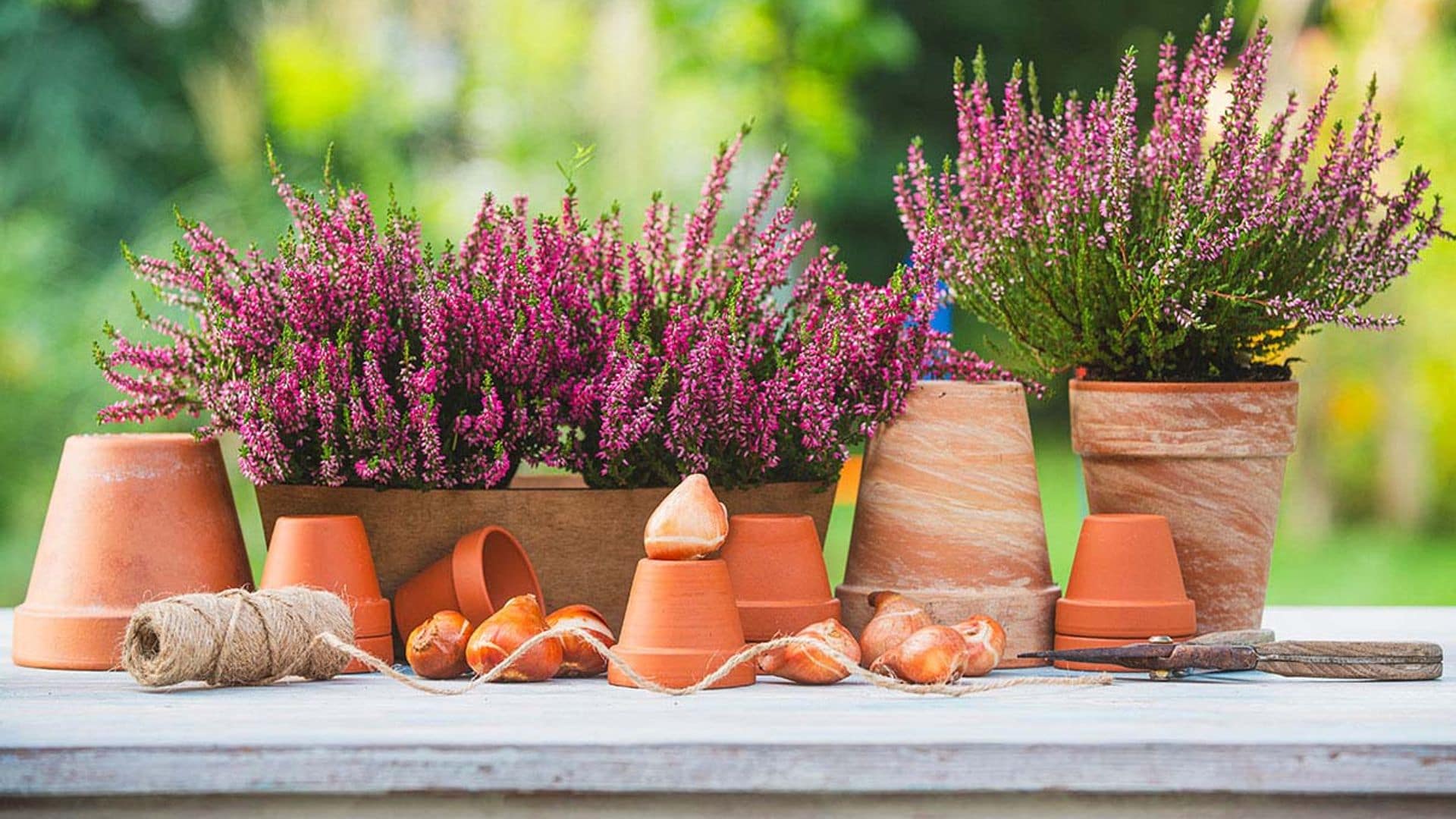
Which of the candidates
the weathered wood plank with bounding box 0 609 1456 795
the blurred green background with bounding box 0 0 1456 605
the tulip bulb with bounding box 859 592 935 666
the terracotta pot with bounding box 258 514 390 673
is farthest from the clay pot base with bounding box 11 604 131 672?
the blurred green background with bounding box 0 0 1456 605

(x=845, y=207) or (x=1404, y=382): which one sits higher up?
(x=845, y=207)

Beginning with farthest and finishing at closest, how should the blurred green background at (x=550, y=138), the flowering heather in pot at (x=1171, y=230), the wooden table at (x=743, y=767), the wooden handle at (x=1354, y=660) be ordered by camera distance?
the blurred green background at (x=550, y=138), the flowering heather in pot at (x=1171, y=230), the wooden handle at (x=1354, y=660), the wooden table at (x=743, y=767)

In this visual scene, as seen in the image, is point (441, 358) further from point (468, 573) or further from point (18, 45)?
point (18, 45)

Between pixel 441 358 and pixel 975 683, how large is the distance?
1.79 feet

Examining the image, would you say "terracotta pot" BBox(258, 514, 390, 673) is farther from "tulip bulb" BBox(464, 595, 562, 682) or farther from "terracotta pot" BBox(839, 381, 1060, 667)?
"terracotta pot" BBox(839, 381, 1060, 667)

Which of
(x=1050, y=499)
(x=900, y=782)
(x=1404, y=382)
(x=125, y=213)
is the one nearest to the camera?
(x=900, y=782)

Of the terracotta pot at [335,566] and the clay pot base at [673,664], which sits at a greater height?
the terracotta pot at [335,566]

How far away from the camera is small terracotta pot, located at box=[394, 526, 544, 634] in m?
1.39

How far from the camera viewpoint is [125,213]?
552cm

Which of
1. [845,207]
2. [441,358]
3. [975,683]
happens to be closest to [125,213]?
[845,207]

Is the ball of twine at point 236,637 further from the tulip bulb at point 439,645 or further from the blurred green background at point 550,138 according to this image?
the blurred green background at point 550,138

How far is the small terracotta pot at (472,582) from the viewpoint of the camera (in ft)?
4.55

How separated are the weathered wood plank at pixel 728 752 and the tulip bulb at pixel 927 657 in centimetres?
13

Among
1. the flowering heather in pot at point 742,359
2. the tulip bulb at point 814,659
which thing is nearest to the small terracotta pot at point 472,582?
the flowering heather in pot at point 742,359
